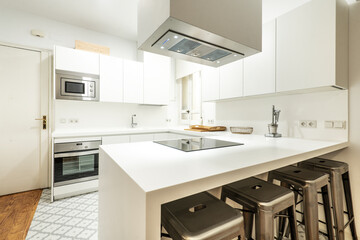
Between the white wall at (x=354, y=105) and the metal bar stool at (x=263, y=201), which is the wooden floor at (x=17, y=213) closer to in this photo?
the metal bar stool at (x=263, y=201)

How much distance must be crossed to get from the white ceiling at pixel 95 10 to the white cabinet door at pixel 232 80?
88 cm

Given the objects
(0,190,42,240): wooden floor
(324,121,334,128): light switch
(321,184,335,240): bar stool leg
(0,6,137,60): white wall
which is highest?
(0,6,137,60): white wall

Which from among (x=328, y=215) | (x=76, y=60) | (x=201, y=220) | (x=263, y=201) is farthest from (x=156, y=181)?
(x=76, y=60)

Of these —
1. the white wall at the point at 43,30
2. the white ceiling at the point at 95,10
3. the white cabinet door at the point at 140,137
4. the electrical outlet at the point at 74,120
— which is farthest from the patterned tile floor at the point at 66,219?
the white ceiling at the point at 95,10

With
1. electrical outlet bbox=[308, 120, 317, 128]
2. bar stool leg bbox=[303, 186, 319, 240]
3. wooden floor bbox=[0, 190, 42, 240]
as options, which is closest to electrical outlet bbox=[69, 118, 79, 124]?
wooden floor bbox=[0, 190, 42, 240]

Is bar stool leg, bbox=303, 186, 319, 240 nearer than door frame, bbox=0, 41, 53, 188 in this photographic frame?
Yes

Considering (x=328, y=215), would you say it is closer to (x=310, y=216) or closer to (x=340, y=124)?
(x=310, y=216)

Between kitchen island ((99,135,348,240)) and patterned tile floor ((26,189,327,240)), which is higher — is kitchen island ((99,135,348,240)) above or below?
above

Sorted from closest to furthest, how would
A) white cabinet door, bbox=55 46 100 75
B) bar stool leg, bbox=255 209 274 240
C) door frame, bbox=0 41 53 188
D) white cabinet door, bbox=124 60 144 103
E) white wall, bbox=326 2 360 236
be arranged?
bar stool leg, bbox=255 209 274 240, white wall, bbox=326 2 360 236, white cabinet door, bbox=55 46 100 75, door frame, bbox=0 41 53 188, white cabinet door, bbox=124 60 144 103

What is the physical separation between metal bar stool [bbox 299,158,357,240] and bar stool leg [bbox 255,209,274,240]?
860 mm

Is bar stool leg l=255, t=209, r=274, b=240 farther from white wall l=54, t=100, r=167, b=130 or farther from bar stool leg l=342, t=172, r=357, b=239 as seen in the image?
white wall l=54, t=100, r=167, b=130

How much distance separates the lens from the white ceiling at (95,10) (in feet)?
7.59

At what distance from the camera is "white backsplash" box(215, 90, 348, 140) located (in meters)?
1.61

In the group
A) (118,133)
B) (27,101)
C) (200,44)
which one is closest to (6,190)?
(27,101)
